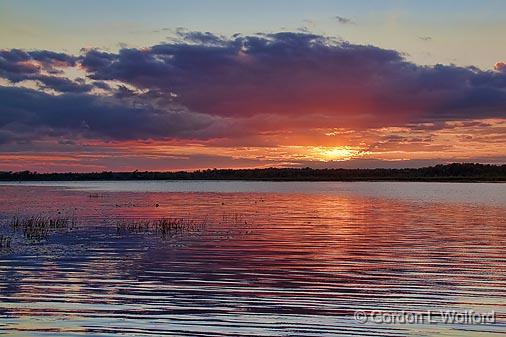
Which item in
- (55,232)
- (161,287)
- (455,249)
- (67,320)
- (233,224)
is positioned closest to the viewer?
(67,320)

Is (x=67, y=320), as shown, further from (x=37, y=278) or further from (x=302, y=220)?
(x=302, y=220)

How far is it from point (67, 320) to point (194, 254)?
42.0 ft

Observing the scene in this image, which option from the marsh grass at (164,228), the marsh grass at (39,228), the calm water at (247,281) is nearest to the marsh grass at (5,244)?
the calm water at (247,281)

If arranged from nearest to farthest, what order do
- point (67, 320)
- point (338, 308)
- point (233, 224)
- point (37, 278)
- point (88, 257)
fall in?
point (67, 320), point (338, 308), point (37, 278), point (88, 257), point (233, 224)

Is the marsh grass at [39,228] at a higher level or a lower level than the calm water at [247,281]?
higher

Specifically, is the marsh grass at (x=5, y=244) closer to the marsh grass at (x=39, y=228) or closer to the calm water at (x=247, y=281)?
the calm water at (x=247, y=281)

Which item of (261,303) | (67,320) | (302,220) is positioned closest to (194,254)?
(261,303)

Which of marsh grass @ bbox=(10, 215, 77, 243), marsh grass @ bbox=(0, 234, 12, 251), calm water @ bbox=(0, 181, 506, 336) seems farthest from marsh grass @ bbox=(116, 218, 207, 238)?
marsh grass @ bbox=(0, 234, 12, 251)

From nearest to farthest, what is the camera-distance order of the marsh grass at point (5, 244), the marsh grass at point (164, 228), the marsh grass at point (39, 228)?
1. the marsh grass at point (5, 244)
2. the marsh grass at point (39, 228)
3. the marsh grass at point (164, 228)

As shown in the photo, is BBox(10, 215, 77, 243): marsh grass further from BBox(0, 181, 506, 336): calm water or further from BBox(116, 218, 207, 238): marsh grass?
BBox(116, 218, 207, 238): marsh grass

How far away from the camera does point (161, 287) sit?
63.1 ft

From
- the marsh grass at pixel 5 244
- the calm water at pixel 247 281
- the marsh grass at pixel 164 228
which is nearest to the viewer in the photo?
the calm water at pixel 247 281

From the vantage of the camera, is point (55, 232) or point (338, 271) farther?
point (55, 232)

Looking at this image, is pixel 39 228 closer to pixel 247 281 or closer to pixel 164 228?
pixel 164 228
